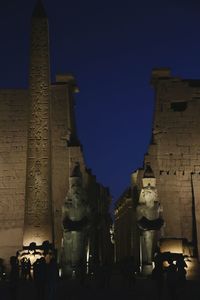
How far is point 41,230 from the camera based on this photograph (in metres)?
14.9

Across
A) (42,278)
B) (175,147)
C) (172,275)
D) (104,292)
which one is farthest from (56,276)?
(175,147)

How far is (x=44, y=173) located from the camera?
1510 centimetres

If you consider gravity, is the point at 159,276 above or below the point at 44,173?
below

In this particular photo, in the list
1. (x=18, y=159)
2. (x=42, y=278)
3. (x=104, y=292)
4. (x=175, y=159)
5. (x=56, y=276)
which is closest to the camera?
(x=56, y=276)

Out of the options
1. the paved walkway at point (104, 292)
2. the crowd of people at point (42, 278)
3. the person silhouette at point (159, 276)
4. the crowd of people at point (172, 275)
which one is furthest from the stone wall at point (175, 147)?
the crowd of people at point (42, 278)

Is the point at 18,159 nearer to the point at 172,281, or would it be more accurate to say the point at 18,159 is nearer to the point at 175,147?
the point at 175,147

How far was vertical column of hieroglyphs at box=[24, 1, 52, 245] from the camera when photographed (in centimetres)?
1492

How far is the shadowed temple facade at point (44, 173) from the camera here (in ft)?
48.6

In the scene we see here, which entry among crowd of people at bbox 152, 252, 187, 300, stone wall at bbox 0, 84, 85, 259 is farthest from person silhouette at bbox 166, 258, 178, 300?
stone wall at bbox 0, 84, 85, 259

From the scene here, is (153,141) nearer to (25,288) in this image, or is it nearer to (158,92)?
(158,92)

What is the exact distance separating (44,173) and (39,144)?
780 mm

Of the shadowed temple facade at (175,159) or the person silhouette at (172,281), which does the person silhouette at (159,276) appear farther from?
the shadowed temple facade at (175,159)

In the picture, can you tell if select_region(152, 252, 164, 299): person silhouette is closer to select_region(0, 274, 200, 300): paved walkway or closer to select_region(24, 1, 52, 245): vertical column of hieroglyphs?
select_region(0, 274, 200, 300): paved walkway

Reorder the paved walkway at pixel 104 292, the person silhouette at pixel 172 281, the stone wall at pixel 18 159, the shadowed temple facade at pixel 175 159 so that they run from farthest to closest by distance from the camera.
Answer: the stone wall at pixel 18 159
the shadowed temple facade at pixel 175 159
the paved walkway at pixel 104 292
the person silhouette at pixel 172 281
